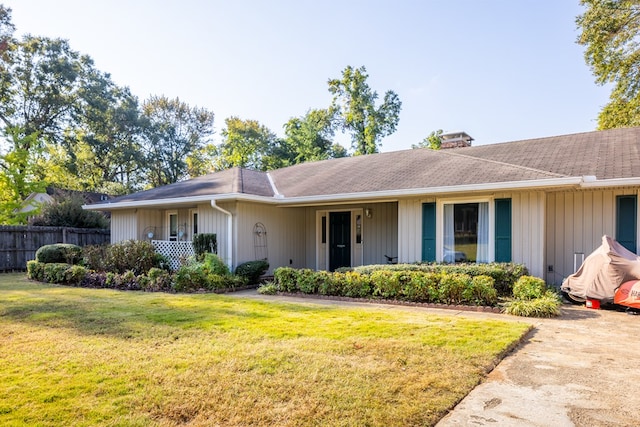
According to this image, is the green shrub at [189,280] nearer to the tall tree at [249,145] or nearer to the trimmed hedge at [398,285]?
the trimmed hedge at [398,285]

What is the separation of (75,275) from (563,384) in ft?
36.6

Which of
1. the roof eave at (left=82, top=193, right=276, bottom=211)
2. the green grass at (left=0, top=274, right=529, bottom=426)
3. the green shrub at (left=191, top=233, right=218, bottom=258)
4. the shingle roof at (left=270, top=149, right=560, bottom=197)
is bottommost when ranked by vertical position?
the green grass at (left=0, top=274, right=529, bottom=426)

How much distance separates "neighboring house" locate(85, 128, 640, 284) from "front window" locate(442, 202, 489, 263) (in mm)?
23

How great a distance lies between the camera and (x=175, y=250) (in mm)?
12164

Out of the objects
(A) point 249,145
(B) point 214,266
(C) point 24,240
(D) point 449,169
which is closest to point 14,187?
(C) point 24,240

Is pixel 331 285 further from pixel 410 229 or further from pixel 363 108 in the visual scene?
pixel 363 108

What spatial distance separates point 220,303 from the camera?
766 cm

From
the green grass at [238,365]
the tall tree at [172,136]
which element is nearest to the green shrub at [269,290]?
the green grass at [238,365]

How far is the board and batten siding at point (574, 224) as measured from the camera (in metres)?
A: 8.95

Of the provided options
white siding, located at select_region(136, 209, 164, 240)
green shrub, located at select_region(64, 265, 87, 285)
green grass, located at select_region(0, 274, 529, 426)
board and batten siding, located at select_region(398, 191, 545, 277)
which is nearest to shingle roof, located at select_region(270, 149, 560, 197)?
board and batten siding, located at select_region(398, 191, 545, 277)

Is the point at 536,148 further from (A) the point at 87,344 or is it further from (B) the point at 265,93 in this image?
(B) the point at 265,93

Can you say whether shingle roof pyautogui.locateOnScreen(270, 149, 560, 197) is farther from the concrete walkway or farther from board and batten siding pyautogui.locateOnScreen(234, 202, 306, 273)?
the concrete walkway

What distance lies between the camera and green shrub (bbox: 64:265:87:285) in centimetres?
1073

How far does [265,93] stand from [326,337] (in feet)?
70.2
